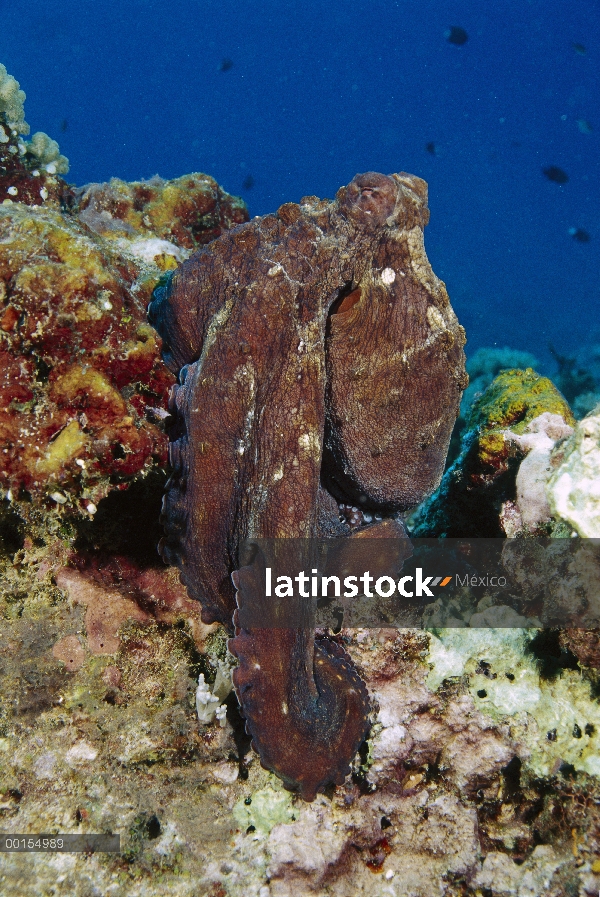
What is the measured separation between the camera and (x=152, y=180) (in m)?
5.90

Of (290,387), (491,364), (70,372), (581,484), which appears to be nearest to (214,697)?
(290,387)

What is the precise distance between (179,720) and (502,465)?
323cm

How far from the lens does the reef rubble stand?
278cm

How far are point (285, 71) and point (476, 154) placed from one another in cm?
7708

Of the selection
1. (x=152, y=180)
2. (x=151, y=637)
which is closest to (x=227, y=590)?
(x=151, y=637)

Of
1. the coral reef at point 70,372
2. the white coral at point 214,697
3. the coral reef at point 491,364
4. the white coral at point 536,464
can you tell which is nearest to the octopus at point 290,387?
the coral reef at point 70,372

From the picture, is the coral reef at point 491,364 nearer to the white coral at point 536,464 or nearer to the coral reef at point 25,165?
the white coral at point 536,464

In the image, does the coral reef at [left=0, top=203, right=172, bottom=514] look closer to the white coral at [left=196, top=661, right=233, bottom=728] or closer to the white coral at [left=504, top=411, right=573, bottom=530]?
the white coral at [left=196, top=661, right=233, bottom=728]

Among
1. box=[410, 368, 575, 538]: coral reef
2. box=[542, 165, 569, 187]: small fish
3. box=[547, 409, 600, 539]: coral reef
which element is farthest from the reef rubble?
box=[542, 165, 569, 187]: small fish

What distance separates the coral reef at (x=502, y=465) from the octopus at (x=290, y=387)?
129 centimetres

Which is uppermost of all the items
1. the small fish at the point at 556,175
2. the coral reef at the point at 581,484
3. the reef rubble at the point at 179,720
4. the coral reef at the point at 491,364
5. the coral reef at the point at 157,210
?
the small fish at the point at 556,175

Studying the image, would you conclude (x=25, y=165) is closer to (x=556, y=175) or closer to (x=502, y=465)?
(x=502, y=465)

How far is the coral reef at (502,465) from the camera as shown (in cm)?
398

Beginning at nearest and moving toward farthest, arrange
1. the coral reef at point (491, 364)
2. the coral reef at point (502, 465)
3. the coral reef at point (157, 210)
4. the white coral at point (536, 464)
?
the white coral at point (536, 464), the coral reef at point (502, 465), the coral reef at point (157, 210), the coral reef at point (491, 364)
